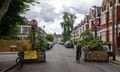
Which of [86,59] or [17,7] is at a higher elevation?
Answer: [17,7]

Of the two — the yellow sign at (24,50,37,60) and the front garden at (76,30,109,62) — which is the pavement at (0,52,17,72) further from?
the front garden at (76,30,109,62)

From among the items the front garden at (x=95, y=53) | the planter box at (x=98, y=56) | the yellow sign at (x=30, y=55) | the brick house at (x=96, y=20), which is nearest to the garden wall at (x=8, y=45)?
the brick house at (x=96, y=20)

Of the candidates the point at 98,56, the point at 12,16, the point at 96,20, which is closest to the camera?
the point at 12,16

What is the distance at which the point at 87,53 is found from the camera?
1078 inches

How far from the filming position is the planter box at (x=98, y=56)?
2697 cm

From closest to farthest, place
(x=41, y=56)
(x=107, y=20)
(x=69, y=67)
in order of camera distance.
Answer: (x=69, y=67) → (x=41, y=56) → (x=107, y=20)

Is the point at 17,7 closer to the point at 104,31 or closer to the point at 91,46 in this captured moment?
the point at 91,46

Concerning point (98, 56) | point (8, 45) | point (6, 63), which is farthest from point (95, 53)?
point (8, 45)

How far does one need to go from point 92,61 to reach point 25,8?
785cm

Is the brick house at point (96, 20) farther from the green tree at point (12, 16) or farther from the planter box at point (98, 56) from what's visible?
the green tree at point (12, 16)

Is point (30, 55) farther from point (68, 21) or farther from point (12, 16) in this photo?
point (68, 21)

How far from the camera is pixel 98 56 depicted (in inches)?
1072

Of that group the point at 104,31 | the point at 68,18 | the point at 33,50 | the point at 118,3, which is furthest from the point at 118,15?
the point at 68,18

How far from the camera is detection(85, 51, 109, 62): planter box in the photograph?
26969mm
